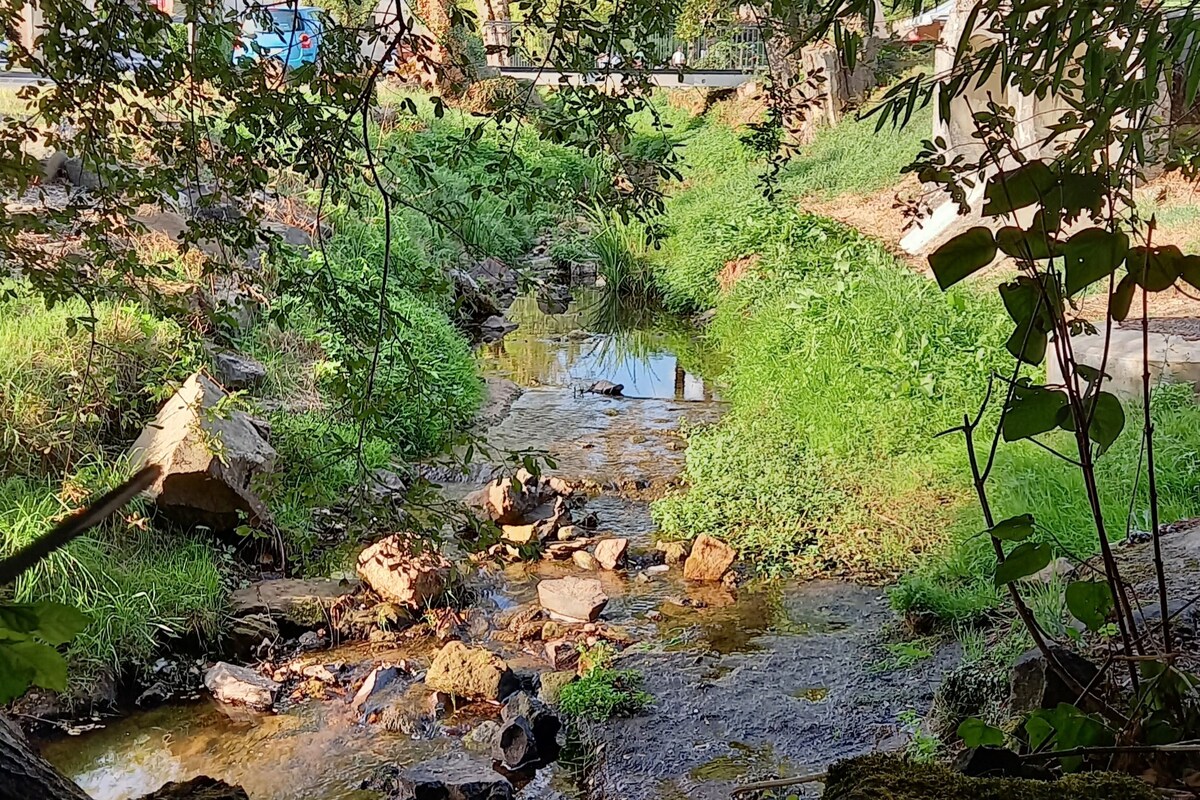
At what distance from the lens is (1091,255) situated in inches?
41.4

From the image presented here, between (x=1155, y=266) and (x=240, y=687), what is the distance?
3.97m

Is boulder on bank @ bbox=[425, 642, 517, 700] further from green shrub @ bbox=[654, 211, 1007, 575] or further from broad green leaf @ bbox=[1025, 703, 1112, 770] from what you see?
broad green leaf @ bbox=[1025, 703, 1112, 770]

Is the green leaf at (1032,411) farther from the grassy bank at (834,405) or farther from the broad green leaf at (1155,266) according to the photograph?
the grassy bank at (834,405)

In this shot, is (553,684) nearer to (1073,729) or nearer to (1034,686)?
(1034,686)

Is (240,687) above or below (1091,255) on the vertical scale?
below

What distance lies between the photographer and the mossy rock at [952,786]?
87 cm

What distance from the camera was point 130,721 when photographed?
4.05 metres

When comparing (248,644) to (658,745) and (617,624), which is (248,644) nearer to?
(617,624)

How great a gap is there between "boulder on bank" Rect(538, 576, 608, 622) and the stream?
14 cm

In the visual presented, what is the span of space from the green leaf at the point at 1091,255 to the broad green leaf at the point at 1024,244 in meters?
0.02

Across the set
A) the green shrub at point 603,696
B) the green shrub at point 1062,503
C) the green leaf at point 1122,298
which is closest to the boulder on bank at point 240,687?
the green shrub at point 603,696

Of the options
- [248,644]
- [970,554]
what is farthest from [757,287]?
[248,644]

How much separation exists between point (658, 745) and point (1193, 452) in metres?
2.76

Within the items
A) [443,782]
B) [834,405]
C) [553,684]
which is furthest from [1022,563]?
[834,405]
